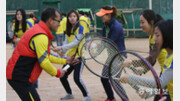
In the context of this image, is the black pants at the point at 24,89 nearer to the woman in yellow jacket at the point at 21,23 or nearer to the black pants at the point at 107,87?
the black pants at the point at 107,87

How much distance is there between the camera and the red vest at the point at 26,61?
10.7 feet

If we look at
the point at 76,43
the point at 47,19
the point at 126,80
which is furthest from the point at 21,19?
the point at 126,80

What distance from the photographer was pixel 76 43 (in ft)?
17.4

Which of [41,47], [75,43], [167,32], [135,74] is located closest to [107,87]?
[75,43]

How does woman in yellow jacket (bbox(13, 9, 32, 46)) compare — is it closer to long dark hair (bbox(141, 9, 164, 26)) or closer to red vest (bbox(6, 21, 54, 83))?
red vest (bbox(6, 21, 54, 83))

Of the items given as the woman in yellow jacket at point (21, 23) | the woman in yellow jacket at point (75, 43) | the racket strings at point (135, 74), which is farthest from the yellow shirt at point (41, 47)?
the woman in yellow jacket at point (21, 23)

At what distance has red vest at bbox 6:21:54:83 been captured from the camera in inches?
128

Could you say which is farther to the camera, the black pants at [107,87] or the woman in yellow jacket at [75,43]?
the woman in yellow jacket at [75,43]

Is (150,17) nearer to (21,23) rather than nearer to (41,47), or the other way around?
(41,47)

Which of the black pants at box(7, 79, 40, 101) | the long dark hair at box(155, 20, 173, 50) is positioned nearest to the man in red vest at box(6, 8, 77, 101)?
the black pants at box(7, 79, 40, 101)

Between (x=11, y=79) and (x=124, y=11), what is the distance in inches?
621

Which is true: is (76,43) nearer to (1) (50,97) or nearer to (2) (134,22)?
(1) (50,97)

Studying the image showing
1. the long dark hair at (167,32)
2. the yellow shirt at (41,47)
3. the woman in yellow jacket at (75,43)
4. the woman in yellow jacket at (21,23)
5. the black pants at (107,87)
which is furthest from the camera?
the woman in yellow jacket at (21,23)

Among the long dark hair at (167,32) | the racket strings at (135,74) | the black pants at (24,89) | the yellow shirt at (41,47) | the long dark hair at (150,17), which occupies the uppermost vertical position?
the long dark hair at (150,17)
